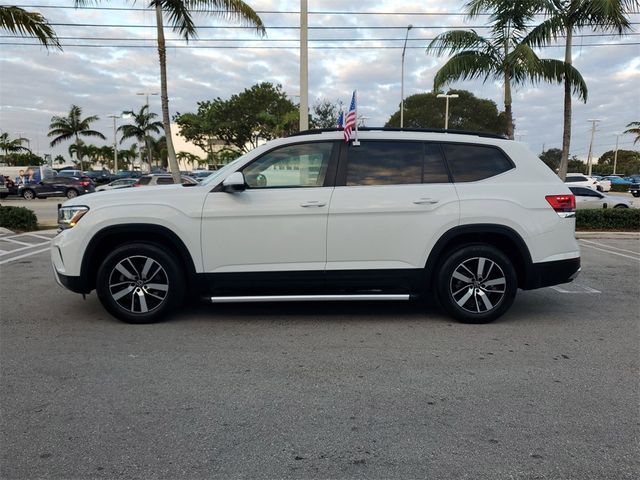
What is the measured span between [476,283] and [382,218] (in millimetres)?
1196

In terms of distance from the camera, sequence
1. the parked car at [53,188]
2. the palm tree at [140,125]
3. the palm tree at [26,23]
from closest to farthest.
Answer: the palm tree at [26,23] < the parked car at [53,188] < the palm tree at [140,125]

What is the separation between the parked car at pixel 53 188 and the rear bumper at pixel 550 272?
2881 centimetres

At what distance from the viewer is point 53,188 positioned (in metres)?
29.1

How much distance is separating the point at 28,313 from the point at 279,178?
3255mm

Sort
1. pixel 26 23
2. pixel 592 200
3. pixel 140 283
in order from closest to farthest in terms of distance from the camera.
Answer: pixel 140 283
pixel 26 23
pixel 592 200

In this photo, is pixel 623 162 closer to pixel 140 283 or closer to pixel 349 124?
pixel 349 124

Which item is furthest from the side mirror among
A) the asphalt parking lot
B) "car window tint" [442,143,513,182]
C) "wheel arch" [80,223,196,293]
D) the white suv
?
"car window tint" [442,143,513,182]

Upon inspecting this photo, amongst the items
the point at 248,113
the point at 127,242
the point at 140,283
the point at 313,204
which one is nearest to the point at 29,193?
the point at 248,113

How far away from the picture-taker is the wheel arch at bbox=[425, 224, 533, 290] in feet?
16.1

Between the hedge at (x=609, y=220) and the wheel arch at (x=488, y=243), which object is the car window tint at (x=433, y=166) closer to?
the wheel arch at (x=488, y=243)

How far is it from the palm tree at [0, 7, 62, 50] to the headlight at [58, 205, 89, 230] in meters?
7.92

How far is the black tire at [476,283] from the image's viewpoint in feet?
16.3

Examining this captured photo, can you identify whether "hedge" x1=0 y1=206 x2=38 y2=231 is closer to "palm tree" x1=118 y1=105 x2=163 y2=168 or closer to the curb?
the curb

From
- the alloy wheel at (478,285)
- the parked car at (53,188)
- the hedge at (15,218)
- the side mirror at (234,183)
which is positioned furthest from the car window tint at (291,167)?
the parked car at (53,188)
